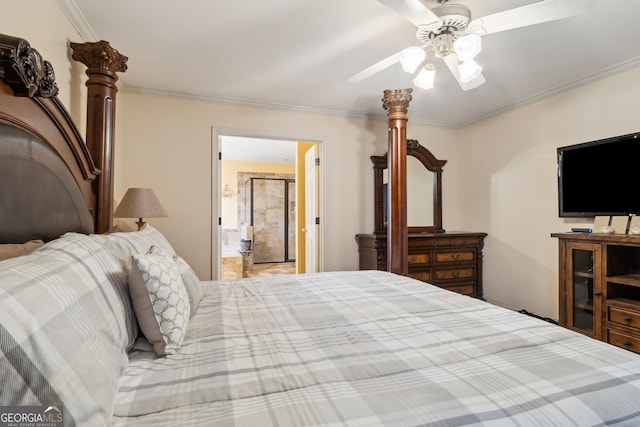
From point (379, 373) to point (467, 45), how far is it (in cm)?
156

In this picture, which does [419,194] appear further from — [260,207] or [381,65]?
[260,207]

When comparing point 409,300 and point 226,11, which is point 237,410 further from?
point 226,11

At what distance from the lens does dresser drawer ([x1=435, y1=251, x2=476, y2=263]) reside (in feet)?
11.5

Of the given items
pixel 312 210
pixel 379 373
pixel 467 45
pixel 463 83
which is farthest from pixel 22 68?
pixel 312 210

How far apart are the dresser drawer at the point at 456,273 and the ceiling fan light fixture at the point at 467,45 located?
250 centimetres

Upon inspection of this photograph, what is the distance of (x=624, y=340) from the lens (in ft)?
7.08

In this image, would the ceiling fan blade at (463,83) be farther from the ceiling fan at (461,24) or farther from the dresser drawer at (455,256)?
the dresser drawer at (455,256)

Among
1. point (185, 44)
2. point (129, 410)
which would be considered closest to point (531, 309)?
point (129, 410)

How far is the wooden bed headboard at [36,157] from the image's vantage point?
3.14 ft

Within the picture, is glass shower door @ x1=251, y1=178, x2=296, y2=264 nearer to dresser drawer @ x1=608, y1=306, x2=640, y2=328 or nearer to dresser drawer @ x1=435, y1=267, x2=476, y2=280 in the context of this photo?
dresser drawer @ x1=435, y1=267, x2=476, y2=280

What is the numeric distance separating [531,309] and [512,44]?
2658 millimetres

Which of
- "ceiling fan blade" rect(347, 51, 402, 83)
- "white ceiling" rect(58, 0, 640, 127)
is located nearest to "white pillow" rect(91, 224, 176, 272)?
"white ceiling" rect(58, 0, 640, 127)

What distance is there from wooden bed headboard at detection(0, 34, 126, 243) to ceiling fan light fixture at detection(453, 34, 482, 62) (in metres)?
1.76

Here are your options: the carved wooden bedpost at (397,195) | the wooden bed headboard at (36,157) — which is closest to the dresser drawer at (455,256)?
the carved wooden bedpost at (397,195)
